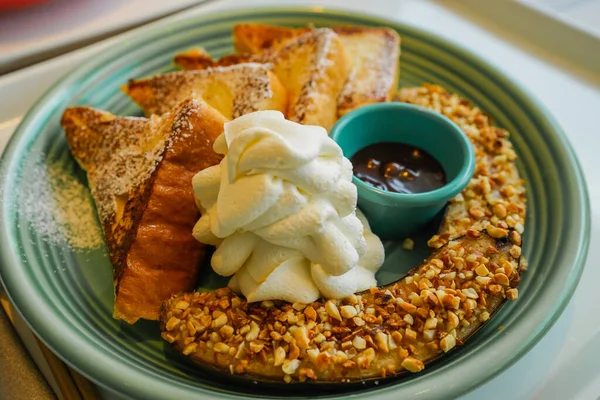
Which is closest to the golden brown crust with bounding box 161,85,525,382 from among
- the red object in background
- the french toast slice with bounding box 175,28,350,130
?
the french toast slice with bounding box 175,28,350,130

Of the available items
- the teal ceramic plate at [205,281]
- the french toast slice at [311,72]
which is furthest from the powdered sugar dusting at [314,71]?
the teal ceramic plate at [205,281]

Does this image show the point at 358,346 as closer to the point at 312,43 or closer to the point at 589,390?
the point at 589,390

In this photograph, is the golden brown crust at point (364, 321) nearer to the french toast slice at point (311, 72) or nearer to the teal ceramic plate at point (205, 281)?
the teal ceramic plate at point (205, 281)

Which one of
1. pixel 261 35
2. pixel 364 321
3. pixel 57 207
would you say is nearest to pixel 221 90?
pixel 261 35

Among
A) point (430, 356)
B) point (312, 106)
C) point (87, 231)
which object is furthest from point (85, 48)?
point (430, 356)

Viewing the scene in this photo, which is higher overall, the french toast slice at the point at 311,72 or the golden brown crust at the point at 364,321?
the french toast slice at the point at 311,72

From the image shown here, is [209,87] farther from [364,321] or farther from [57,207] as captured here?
[364,321]


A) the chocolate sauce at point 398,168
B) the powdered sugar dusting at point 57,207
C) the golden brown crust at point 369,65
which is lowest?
the powdered sugar dusting at point 57,207
